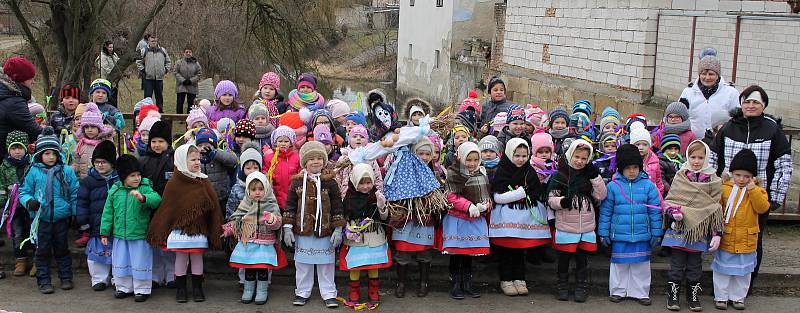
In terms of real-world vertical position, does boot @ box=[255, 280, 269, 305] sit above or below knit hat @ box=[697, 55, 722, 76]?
below

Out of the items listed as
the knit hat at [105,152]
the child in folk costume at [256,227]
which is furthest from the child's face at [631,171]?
the knit hat at [105,152]

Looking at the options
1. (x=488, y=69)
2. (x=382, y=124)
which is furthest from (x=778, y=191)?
(x=488, y=69)

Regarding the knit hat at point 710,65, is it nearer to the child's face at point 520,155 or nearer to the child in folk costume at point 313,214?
the child's face at point 520,155

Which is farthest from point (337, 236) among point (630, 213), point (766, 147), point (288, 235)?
point (766, 147)

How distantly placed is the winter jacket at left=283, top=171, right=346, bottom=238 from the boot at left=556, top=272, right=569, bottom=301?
190cm

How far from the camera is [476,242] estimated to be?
719 centimetres

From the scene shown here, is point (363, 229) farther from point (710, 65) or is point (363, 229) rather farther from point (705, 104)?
point (710, 65)

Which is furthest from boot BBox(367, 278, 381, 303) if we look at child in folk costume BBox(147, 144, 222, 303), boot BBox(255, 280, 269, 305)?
child in folk costume BBox(147, 144, 222, 303)

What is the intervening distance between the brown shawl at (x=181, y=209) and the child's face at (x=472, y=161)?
6.82 ft

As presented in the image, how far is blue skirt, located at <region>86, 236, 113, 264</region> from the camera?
7297mm

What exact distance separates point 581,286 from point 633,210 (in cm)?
80

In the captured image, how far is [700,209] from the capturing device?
6945mm

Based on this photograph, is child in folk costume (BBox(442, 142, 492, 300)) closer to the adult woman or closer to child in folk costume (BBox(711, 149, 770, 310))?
child in folk costume (BBox(711, 149, 770, 310))

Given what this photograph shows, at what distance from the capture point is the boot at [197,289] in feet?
23.7
